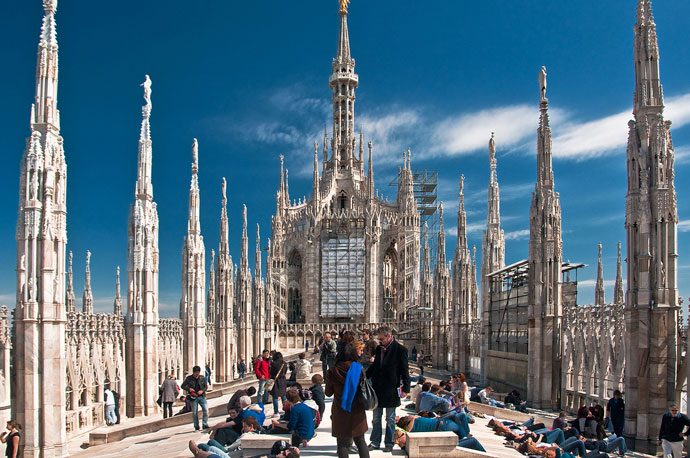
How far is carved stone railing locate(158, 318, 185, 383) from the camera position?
29.5m

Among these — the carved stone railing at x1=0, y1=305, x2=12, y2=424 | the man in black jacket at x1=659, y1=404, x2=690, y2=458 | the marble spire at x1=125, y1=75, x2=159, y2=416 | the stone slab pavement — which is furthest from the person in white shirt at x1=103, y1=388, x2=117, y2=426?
the man in black jacket at x1=659, y1=404, x2=690, y2=458

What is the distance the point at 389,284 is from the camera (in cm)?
7906

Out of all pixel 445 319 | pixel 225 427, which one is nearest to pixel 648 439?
A: pixel 225 427

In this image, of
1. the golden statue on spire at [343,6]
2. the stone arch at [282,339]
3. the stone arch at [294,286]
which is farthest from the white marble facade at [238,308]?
the golden statue on spire at [343,6]

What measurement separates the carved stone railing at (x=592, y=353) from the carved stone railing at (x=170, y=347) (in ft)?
51.5

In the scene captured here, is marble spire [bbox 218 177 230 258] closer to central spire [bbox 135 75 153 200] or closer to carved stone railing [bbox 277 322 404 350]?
central spire [bbox 135 75 153 200]

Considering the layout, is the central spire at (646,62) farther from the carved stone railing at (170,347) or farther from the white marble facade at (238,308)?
the carved stone railing at (170,347)

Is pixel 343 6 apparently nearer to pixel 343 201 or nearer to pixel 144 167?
pixel 343 201

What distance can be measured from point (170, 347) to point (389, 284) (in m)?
49.4

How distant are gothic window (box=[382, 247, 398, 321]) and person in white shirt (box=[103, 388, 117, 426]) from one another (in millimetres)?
54598

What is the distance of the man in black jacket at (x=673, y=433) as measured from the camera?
14344 millimetres

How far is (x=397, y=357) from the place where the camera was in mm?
10336

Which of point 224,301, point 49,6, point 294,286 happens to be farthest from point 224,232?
point 294,286

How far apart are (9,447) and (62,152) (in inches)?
270
